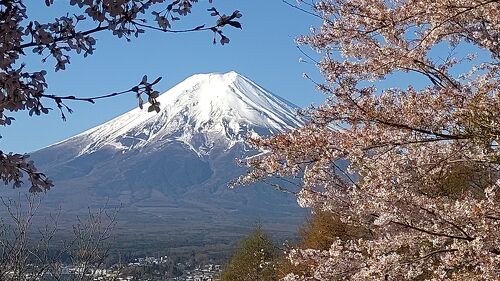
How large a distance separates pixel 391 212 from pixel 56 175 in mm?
189766

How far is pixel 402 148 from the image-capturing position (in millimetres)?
5125

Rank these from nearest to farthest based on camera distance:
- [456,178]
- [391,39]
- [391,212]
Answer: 1. [391,212]
2. [391,39]
3. [456,178]

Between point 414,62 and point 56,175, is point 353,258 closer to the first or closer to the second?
point 414,62

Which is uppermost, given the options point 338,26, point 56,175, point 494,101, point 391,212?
point 56,175

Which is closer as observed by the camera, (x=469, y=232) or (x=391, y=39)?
(x=469, y=232)

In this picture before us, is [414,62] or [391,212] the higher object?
[414,62]

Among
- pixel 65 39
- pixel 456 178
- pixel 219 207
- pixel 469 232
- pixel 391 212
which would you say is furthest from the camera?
pixel 219 207

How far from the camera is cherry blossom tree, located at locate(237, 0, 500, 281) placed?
4.41m

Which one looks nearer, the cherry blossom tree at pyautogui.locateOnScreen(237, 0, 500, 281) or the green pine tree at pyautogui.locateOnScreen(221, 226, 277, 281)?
the cherry blossom tree at pyautogui.locateOnScreen(237, 0, 500, 281)

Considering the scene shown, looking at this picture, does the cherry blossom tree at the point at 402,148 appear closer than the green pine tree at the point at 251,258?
Yes

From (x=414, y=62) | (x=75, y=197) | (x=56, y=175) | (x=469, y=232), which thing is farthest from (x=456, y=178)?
(x=56, y=175)

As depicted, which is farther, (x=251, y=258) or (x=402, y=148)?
(x=251, y=258)

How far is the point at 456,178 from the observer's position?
6.91 meters

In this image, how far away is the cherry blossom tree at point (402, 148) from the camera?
4414mm
